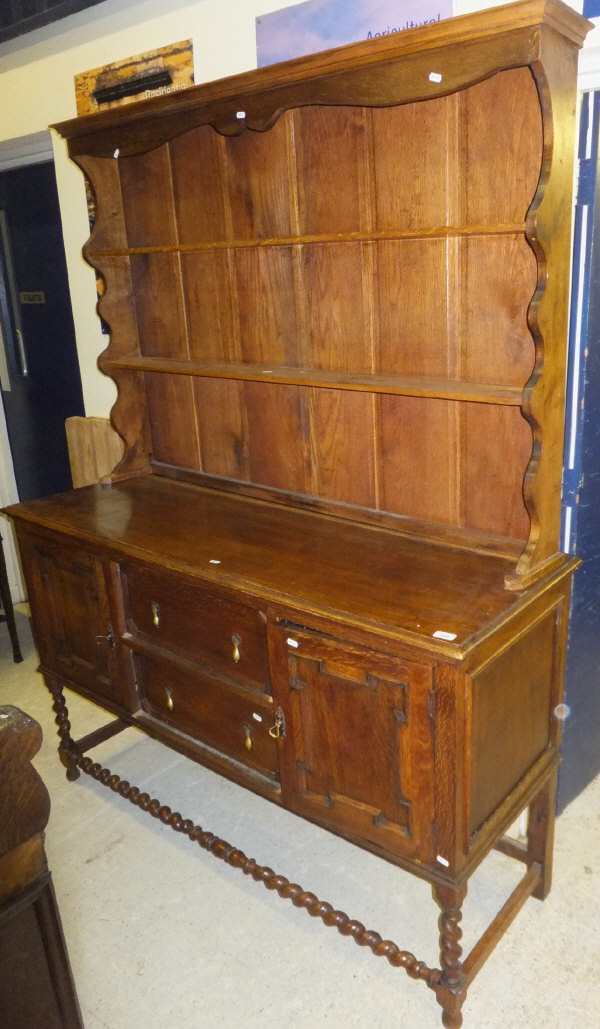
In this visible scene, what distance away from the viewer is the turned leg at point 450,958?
1.66m

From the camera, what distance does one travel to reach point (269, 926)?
2100 mm

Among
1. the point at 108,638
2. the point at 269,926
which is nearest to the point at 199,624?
the point at 108,638

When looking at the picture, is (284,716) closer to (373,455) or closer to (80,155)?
(373,455)

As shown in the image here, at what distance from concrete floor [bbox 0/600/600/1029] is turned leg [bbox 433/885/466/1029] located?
84mm

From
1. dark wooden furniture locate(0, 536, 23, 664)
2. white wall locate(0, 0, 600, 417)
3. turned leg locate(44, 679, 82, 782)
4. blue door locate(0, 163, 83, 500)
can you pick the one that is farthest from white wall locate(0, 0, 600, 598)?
turned leg locate(44, 679, 82, 782)

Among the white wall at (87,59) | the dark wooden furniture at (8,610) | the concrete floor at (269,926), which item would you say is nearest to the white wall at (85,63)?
the white wall at (87,59)

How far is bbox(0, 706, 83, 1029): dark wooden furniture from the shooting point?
3.12 ft

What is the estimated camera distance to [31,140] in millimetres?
3105

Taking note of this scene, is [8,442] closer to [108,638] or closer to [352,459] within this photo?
[108,638]

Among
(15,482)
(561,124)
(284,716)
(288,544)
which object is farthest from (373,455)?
→ (15,482)

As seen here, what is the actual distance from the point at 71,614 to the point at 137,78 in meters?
1.78

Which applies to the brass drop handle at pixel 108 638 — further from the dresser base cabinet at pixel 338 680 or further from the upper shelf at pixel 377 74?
the upper shelf at pixel 377 74

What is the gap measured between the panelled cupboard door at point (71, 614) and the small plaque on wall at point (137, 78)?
146 cm

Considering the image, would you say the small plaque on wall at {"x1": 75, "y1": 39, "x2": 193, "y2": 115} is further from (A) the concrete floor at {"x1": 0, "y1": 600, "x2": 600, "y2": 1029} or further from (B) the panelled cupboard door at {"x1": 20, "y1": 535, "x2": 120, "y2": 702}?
(A) the concrete floor at {"x1": 0, "y1": 600, "x2": 600, "y2": 1029}
